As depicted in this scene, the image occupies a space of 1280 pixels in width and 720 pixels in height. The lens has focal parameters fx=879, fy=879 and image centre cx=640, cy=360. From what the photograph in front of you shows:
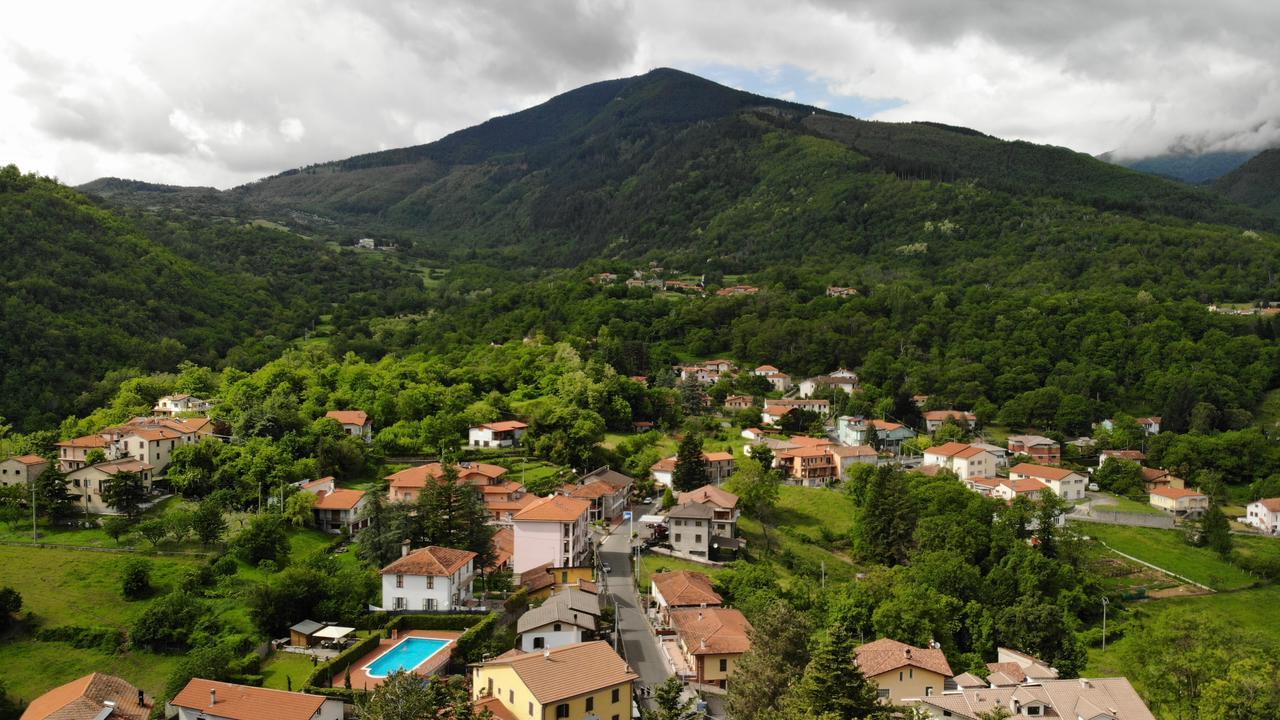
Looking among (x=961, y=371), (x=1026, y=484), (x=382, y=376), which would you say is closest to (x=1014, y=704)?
(x=1026, y=484)

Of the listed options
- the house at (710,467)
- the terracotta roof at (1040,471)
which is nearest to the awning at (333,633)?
the house at (710,467)

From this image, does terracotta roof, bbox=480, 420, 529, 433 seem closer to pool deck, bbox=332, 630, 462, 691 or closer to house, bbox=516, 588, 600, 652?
pool deck, bbox=332, 630, 462, 691

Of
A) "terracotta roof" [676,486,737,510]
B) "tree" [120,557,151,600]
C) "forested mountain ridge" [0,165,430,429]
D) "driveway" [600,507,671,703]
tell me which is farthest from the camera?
"forested mountain ridge" [0,165,430,429]

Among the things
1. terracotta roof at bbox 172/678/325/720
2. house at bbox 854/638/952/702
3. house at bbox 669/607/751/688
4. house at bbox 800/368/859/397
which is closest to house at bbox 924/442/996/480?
house at bbox 800/368/859/397

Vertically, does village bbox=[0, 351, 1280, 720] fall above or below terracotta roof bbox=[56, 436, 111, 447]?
below

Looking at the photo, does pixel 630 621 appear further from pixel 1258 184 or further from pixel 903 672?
pixel 1258 184

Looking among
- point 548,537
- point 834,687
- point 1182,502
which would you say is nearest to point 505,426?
point 548,537

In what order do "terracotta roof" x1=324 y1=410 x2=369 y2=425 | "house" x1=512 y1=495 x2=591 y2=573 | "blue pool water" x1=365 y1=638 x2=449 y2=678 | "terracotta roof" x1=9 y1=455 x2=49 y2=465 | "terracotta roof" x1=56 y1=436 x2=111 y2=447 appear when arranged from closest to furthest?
"blue pool water" x1=365 y1=638 x2=449 y2=678
"house" x1=512 y1=495 x2=591 y2=573
"terracotta roof" x1=9 y1=455 x2=49 y2=465
"terracotta roof" x1=56 y1=436 x2=111 y2=447
"terracotta roof" x1=324 y1=410 x2=369 y2=425
